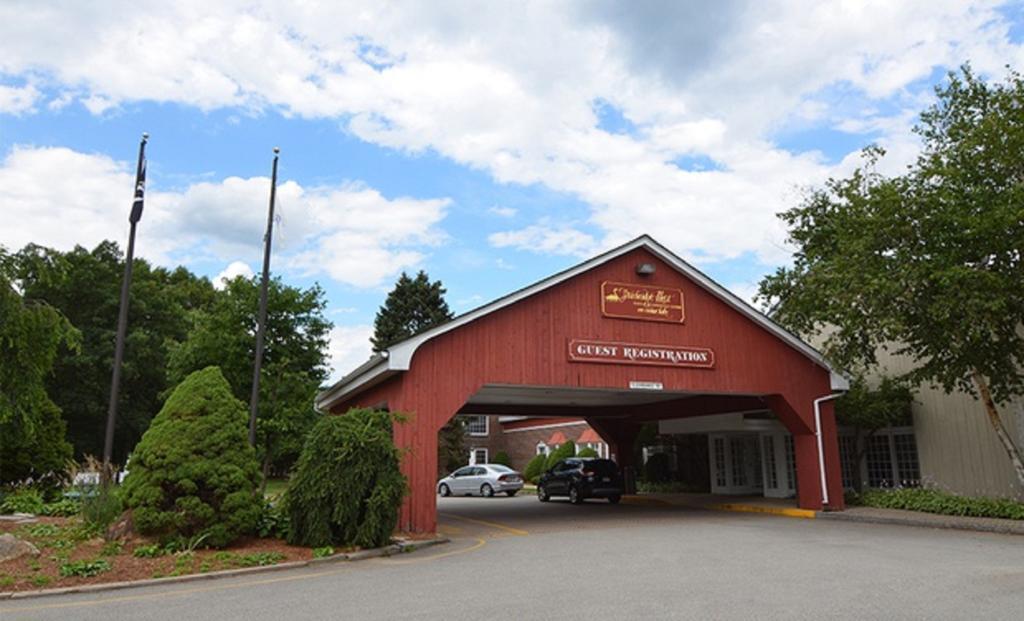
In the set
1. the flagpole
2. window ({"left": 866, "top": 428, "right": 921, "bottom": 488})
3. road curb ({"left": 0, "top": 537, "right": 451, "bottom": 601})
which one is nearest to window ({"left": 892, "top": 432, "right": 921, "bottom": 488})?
window ({"left": 866, "top": 428, "right": 921, "bottom": 488})

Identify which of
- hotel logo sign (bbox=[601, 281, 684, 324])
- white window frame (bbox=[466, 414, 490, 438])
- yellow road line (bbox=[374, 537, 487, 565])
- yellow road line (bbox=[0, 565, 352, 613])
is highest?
hotel logo sign (bbox=[601, 281, 684, 324])

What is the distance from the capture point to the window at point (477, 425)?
152ft

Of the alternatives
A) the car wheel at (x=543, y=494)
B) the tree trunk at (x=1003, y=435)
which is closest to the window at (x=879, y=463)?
the tree trunk at (x=1003, y=435)

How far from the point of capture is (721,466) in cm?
2745

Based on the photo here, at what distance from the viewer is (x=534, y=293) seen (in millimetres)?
16969

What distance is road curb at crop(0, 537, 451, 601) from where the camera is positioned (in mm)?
8930

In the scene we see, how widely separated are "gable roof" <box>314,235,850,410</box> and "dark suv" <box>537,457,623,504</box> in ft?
27.0

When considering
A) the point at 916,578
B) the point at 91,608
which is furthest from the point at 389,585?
the point at 916,578

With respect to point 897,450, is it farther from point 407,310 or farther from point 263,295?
point 407,310

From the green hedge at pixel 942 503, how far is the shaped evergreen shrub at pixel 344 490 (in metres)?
12.5

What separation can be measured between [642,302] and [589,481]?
9.09 meters

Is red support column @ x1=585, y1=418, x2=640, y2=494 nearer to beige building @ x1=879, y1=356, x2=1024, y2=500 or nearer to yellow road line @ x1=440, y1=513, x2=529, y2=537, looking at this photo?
yellow road line @ x1=440, y1=513, x2=529, y2=537

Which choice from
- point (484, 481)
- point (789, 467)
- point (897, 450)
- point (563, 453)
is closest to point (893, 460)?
point (897, 450)

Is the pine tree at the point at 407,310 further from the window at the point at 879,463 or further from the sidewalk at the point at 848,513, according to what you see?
the window at the point at 879,463
